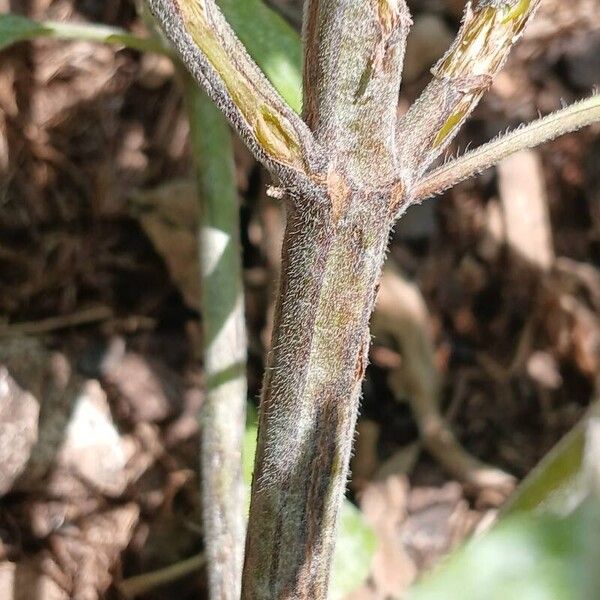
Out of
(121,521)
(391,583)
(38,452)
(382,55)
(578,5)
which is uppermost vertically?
(382,55)

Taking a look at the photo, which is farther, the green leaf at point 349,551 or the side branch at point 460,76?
the green leaf at point 349,551

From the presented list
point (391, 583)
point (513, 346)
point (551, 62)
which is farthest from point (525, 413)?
point (551, 62)

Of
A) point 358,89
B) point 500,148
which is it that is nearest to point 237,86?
point 358,89

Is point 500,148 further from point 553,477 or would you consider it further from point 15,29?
point 15,29

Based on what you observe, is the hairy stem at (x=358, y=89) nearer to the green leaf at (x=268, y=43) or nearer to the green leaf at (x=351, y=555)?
the green leaf at (x=268, y=43)

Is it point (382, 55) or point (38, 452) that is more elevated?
point (382, 55)

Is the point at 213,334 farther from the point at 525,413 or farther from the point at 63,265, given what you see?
the point at 525,413

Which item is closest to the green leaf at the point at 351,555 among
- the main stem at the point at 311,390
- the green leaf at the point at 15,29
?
the main stem at the point at 311,390
